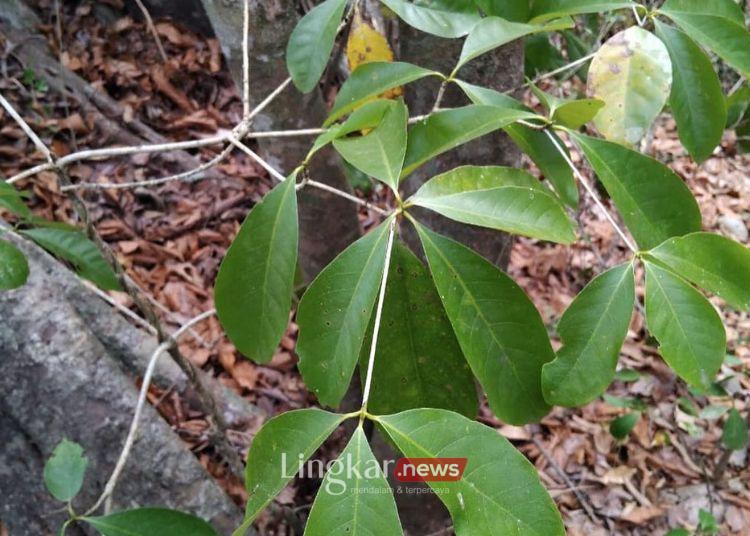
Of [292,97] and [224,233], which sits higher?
[292,97]

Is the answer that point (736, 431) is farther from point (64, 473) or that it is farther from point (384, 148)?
point (64, 473)

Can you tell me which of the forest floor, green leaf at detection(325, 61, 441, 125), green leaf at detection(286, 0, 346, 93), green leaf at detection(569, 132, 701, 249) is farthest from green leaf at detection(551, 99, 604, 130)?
the forest floor

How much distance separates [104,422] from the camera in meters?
1.04

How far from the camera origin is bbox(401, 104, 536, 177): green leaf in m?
0.60

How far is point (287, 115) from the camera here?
1.15m

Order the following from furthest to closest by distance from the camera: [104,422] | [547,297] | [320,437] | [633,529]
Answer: [547,297] → [633,529] → [104,422] → [320,437]

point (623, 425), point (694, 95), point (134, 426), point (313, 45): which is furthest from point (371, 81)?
point (623, 425)

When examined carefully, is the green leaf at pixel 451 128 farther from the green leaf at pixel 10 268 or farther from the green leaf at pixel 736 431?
the green leaf at pixel 736 431

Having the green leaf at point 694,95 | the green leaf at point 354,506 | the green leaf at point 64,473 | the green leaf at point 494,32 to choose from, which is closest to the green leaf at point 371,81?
the green leaf at point 494,32

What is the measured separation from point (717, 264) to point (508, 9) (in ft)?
1.39

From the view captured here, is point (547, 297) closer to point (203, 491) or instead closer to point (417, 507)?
point (417, 507)

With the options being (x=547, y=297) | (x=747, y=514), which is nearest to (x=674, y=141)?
(x=547, y=297)

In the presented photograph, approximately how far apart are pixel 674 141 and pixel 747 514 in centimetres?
192

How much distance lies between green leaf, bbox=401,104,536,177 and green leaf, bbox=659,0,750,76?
289mm
